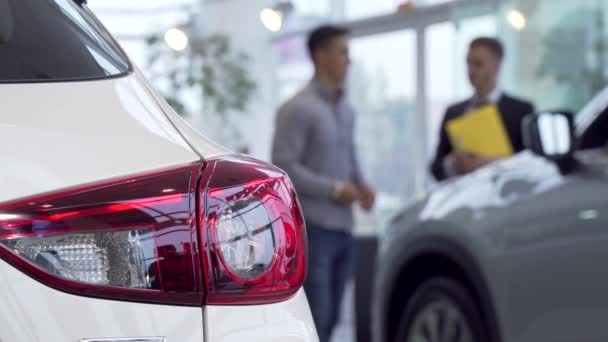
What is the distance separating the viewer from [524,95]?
10781 mm

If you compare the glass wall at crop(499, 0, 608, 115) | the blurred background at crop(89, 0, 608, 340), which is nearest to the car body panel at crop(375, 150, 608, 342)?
the glass wall at crop(499, 0, 608, 115)

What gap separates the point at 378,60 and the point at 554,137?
10402mm

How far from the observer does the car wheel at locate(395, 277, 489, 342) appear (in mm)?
3986

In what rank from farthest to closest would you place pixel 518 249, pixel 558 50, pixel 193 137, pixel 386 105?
pixel 386 105
pixel 558 50
pixel 518 249
pixel 193 137

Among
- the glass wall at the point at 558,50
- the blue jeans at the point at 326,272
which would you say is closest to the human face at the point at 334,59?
the blue jeans at the point at 326,272

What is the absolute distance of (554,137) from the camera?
3.65 metres

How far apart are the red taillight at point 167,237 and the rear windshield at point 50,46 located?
254 mm

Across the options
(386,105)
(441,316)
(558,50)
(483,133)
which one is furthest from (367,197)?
(386,105)

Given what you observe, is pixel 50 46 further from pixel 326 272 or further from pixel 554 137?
pixel 326 272

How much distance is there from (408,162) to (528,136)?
9700 mm

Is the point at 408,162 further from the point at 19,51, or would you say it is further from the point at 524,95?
the point at 19,51

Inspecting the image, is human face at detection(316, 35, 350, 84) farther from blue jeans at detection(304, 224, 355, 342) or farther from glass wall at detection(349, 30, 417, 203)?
glass wall at detection(349, 30, 417, 203)

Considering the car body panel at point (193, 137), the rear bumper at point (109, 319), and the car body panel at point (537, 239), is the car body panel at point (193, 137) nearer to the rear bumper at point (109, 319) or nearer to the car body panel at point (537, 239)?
the rear bumper at point (109, 319)

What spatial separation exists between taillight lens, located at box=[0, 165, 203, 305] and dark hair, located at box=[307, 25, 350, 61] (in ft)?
13.5
